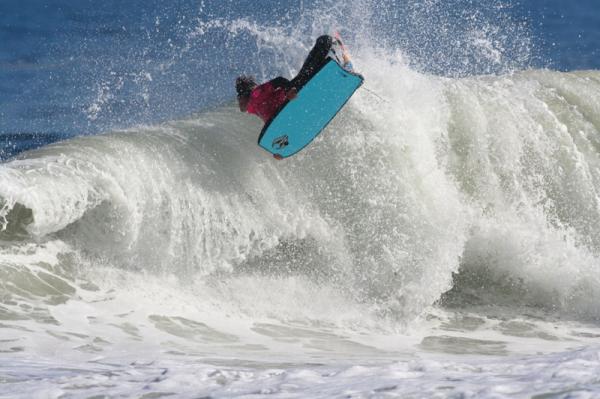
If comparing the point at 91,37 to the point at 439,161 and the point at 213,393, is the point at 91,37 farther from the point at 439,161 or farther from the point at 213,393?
the point at 213,393

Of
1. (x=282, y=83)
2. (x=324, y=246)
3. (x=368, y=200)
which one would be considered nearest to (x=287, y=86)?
(x=282, y=83)

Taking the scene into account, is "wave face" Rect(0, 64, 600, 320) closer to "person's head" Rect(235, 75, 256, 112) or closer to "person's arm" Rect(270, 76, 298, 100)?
"person's head" Rect(235, 75, 256, 112)

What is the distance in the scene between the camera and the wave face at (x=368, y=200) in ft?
25.9

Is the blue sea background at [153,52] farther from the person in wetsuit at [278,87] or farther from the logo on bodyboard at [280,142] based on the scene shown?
the person in wetsuit at [278,87]

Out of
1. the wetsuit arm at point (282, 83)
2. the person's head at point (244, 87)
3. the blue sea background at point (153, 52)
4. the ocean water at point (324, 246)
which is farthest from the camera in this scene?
the blue sea background at point (153, 52)

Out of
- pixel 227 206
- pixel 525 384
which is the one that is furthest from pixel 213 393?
pixel 227 206

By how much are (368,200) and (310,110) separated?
132 cm

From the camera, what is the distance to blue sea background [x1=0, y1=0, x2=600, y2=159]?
55.5ft

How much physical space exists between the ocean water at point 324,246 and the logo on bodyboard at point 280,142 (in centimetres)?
73

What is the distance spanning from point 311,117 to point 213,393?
4.49m

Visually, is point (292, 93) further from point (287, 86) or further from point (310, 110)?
point (310, 110)

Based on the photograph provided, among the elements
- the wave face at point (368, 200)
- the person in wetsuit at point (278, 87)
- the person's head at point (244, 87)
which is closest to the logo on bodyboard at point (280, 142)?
the person in wetsuit at point (278, 87)

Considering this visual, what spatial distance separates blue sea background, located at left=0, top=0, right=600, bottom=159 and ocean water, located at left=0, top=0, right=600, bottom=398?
296 centimetres

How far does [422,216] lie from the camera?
28.9ft
